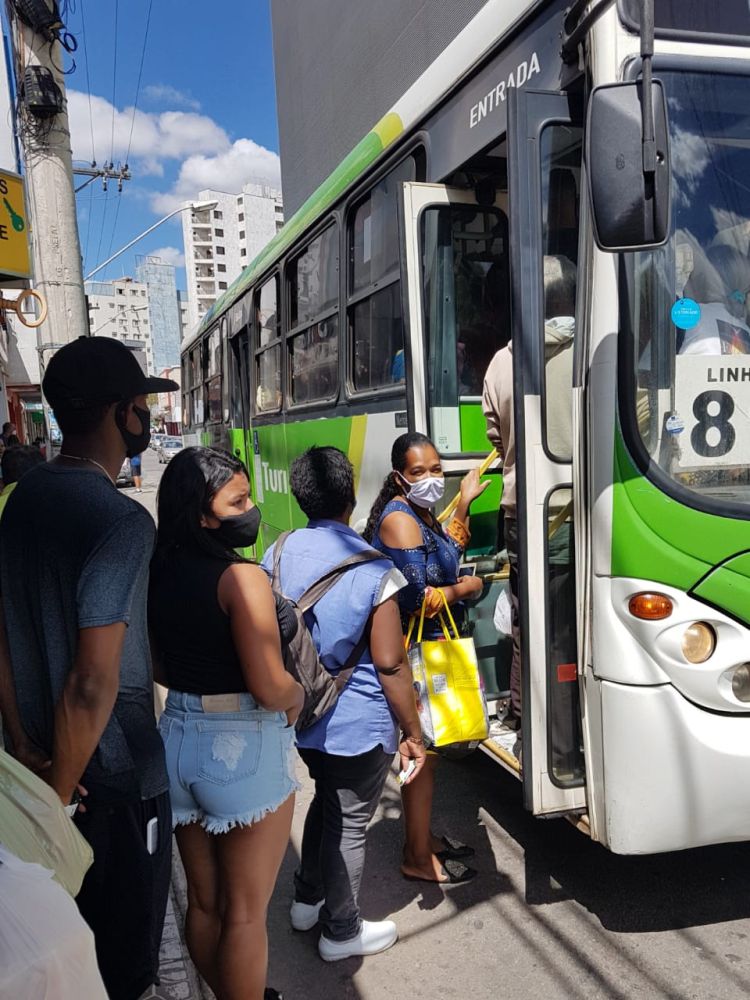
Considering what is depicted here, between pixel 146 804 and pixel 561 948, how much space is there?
5.80ft

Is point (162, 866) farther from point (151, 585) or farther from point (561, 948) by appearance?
point (561, 948)

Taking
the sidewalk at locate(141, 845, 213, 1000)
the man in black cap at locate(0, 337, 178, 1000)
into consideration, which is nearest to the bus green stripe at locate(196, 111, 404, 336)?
the man in black cap at locate(0, 337, 178, 1000)

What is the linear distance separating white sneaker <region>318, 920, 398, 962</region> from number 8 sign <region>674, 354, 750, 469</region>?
6.52 feet

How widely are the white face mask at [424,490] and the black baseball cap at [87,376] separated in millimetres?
1525

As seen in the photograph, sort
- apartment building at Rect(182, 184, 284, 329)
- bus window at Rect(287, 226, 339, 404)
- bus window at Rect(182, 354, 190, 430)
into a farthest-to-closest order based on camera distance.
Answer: apartment building at Rect(182, 184, 284, 329) < bus window at Rect(182, 354, 190, 430) < bus window at Rect(287, 226, 339, 404)

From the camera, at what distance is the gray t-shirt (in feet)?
5.93

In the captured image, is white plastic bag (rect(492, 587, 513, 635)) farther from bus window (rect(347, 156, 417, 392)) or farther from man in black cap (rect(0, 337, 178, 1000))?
man in black cap (rect(0, 337, 178, 1000))

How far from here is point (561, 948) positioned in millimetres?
2896

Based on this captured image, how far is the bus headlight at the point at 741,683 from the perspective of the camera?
2564mm

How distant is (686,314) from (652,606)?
95 centimetres

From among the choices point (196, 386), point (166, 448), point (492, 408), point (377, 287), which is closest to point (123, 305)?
point (166, 448)

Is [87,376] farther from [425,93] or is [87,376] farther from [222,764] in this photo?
[425,93]

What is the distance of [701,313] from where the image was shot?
103 inches

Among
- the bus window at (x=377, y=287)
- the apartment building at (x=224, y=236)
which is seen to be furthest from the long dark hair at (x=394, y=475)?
the apartment building at (x=224, y=236)
